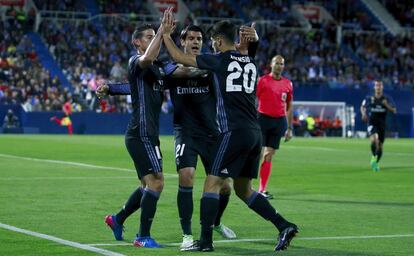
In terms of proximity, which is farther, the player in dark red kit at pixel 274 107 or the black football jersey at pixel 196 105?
the player in dark red kit at pixel 274 107

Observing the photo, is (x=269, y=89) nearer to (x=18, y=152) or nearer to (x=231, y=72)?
(x=231, y=72)

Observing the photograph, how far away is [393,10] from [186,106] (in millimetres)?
54999

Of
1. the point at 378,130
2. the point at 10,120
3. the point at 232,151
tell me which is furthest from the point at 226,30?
the point at 10,120

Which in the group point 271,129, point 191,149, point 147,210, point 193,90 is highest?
point 193,90

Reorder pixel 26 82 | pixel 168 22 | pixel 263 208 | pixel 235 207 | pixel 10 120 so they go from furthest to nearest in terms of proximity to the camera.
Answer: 1. pixel 26 82
2. pixel 10 120
3. pixel 235 207
4. pixel 263 208
5. pixel 168 22

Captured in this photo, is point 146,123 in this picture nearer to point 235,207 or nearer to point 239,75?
point 239,75

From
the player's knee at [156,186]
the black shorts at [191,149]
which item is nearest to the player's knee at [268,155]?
the black shorts at [191,149]

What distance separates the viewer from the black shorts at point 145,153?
1062 cm

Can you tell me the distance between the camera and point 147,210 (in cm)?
1052

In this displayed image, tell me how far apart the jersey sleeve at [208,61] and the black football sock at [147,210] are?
4.92ft

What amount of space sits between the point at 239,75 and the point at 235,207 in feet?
15.2

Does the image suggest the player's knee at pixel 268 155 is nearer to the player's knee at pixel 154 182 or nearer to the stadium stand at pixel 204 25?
the player's knee at pixel 154 182

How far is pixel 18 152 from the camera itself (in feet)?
95.1

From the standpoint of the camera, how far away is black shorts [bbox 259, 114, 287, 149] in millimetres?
17125
